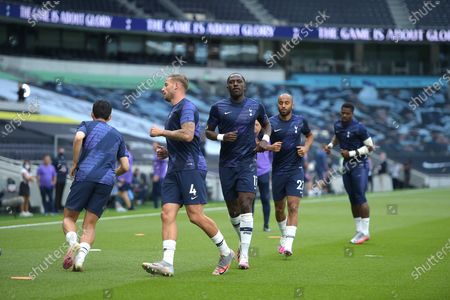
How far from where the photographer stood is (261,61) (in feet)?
194

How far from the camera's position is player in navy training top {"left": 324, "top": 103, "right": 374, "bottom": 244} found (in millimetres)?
16328

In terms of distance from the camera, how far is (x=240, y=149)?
12477 millimetres

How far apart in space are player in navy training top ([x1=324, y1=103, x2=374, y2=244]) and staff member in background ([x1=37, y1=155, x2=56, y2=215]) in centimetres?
1197

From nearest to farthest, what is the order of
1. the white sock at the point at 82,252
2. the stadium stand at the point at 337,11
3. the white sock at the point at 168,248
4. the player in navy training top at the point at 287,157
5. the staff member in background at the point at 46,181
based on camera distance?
the white sock at the point at 168,248
the white sock at the point at 82,252
the player in navy training top at the point at 287,157
the staff member in background at the point at 46,181
the stadium stand at the point at 337,11

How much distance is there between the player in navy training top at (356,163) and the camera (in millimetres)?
16328

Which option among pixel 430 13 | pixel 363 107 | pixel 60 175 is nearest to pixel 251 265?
pixel 60 175

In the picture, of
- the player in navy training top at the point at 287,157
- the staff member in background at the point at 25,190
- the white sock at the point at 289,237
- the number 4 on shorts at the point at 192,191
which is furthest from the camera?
the staff member in background at the point at 25,190

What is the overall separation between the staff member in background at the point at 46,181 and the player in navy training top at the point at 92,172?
1448 cm

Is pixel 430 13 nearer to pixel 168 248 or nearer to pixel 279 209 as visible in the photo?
pixel 279 209

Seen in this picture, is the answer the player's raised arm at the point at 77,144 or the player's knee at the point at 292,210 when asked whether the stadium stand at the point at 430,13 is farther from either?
the player's raised arm at the point at 77,144

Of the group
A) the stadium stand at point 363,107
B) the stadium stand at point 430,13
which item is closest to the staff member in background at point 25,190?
the stadium stand at point 363,107

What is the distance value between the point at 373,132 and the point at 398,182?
645cm

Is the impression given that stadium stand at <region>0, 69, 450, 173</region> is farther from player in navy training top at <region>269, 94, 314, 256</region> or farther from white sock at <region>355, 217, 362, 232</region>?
player in navy training top at <region>269, 94, 314, 256</region>

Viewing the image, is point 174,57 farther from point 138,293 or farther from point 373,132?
point 138,293
